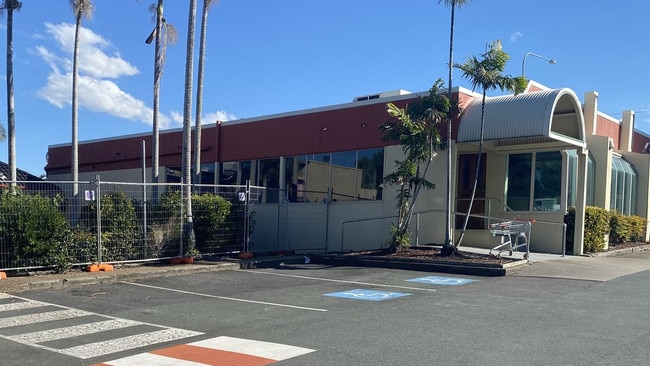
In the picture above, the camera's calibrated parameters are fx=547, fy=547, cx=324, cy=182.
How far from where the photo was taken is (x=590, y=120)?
20.5m

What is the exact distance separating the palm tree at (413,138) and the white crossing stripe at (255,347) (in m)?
9.59

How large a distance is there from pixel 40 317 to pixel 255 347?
13.1ft

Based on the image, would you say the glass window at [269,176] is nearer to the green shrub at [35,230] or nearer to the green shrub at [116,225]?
the green shrub at [116,225]

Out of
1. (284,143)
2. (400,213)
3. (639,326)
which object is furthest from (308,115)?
(639,326)

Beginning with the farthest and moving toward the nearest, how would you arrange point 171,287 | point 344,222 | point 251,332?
1. point 344,222
2. point 171,287
3. point 251,332

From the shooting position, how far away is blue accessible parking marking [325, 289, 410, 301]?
10.2 meters

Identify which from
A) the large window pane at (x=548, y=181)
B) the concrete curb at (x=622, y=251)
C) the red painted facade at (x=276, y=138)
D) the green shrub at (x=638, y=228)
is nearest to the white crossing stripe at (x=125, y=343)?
the red painted facade at (x=276, y=138)

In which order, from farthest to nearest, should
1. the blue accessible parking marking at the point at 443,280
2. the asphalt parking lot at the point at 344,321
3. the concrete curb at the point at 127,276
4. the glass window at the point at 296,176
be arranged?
the glass window at the point at 296,176 < the blue accessible parking marking at the point at 443,280 < the concrete curb at the point at 127,276 < the asphalt parking lot at the point at 344,321

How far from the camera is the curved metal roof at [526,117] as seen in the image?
51.0 ft

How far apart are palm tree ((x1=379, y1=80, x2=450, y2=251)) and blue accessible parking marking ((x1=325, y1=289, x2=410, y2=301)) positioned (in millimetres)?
5242

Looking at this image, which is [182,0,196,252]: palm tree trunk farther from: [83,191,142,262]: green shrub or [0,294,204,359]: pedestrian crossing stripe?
[0,294,204,359]: pedestrian crossing stripe

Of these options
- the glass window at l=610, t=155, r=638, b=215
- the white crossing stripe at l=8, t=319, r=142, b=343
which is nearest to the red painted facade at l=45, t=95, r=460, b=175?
the glass window at l=610, t=155, r=638, b=215

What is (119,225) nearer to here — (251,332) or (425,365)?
(251,332)

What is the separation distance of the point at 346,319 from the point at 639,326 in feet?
13.4
